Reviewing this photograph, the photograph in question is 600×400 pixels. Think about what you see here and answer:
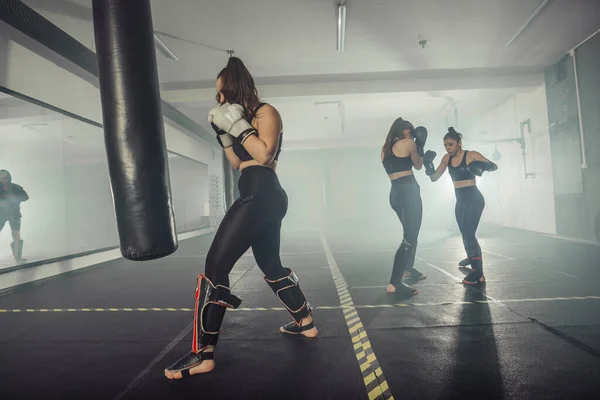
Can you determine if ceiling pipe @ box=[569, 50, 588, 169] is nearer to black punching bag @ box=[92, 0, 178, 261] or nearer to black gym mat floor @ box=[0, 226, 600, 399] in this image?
black gym mat floor @ box=[0, 226, 600, 399]

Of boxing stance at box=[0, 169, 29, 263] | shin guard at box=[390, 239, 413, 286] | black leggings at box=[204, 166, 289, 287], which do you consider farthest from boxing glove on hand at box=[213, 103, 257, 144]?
boxing stance at box=[0, 169, 29, 263]

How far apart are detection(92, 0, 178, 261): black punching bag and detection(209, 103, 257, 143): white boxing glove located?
0.35 metres

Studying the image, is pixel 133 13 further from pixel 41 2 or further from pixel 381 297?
pixel 41 2

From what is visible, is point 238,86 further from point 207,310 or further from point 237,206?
point 207,310

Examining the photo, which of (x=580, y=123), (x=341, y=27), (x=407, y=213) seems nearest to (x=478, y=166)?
(x=407, y=213)

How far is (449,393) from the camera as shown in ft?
5.67

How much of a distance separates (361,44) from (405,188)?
15.8 feet

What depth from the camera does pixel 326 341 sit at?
2.48m

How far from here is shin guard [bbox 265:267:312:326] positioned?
2357 millimetres

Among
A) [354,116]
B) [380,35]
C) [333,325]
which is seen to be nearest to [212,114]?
[333,325]

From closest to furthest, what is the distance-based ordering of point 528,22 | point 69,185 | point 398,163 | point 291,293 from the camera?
point 291,293, point 398,163, point 528,22, point 69,185

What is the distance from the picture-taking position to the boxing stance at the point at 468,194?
4.04 metres

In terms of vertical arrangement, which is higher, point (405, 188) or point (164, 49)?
point (164, 49)

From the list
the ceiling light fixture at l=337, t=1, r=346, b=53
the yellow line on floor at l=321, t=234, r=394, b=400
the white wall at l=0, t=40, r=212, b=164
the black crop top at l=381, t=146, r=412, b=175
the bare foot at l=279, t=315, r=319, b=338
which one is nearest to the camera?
the yellow line on floor at l=321, t=234, r=394, b=400
